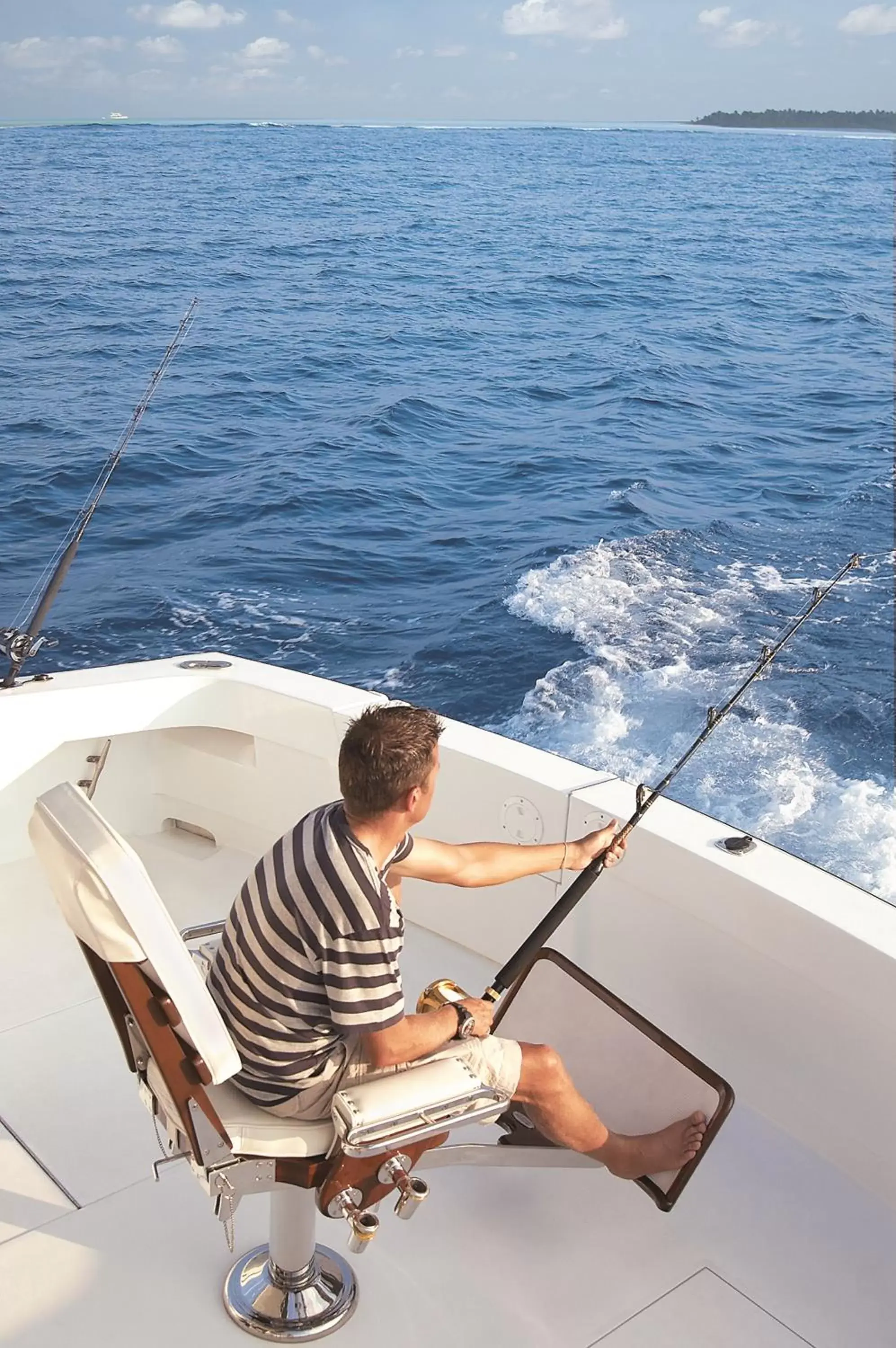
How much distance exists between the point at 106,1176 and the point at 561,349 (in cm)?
1175

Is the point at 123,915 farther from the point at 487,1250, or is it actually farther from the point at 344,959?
the point at 487,1250

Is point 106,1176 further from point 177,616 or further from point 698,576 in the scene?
point 698,576

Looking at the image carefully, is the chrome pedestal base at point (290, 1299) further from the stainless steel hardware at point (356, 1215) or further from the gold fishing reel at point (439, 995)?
the gold fishing reel at point (439, 995)

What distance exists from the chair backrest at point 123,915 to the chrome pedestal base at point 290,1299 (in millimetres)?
458

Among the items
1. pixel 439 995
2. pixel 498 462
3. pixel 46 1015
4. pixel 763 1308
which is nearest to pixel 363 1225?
pixel 439 995

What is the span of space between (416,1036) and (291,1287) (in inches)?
16.5

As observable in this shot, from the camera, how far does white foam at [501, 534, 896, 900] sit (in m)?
3.88

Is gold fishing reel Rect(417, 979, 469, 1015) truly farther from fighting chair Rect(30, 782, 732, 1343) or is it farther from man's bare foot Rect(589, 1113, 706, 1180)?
man's bare foot Rect(589, 1113, 706, 1180)

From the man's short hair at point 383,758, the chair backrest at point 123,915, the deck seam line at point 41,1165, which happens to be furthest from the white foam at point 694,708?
the chair backrest at point 123,915

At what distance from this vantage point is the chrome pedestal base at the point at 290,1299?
1.39m

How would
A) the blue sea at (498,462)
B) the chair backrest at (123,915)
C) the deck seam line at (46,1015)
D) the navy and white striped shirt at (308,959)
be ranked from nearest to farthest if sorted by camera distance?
the chair backrest at (123,915) < the navy and white striped shirt at (308,959) < the deck seam line at (46,1015) < the blue sea at (498,462)

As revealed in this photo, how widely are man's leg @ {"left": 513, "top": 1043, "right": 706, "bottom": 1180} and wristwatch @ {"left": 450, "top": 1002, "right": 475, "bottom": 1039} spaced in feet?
0.26

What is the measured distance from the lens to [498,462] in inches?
365

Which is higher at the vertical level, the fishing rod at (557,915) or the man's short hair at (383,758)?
the man's short hair at (383,758)
